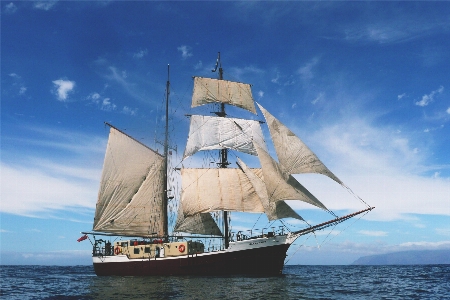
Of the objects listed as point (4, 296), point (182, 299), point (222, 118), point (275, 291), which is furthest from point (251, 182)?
point (4, 296)

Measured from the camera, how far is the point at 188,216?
51156 mm

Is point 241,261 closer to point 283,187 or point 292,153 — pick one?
point 283,187

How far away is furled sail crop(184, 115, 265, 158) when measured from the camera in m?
57.0

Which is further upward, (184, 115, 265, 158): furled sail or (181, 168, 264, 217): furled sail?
(184, 115, 265, 158): furled sail

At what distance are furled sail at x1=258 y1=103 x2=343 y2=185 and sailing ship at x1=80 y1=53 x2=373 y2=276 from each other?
11 cm

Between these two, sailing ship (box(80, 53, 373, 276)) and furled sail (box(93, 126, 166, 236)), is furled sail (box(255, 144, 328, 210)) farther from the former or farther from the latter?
furled sail (box(93, 126, 166, 236))

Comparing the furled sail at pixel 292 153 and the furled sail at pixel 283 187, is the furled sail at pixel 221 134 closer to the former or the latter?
the furled sail at pixel 292 153

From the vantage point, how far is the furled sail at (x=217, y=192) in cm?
5062

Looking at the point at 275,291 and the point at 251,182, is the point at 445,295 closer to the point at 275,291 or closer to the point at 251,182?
the point at 275,291

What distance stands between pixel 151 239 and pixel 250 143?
2051cm

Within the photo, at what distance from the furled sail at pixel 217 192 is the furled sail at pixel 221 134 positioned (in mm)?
4662

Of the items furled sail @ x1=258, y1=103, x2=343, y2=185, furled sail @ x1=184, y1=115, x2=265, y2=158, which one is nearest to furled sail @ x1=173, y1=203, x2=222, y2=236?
furled sail @ x1=184, y1=115, x2=265, y2=158

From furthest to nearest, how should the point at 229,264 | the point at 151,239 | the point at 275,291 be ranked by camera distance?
1. the point at 151,239
2. the point at 229,264
3. the point at 275,291

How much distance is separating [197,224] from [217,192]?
5.21 meters
